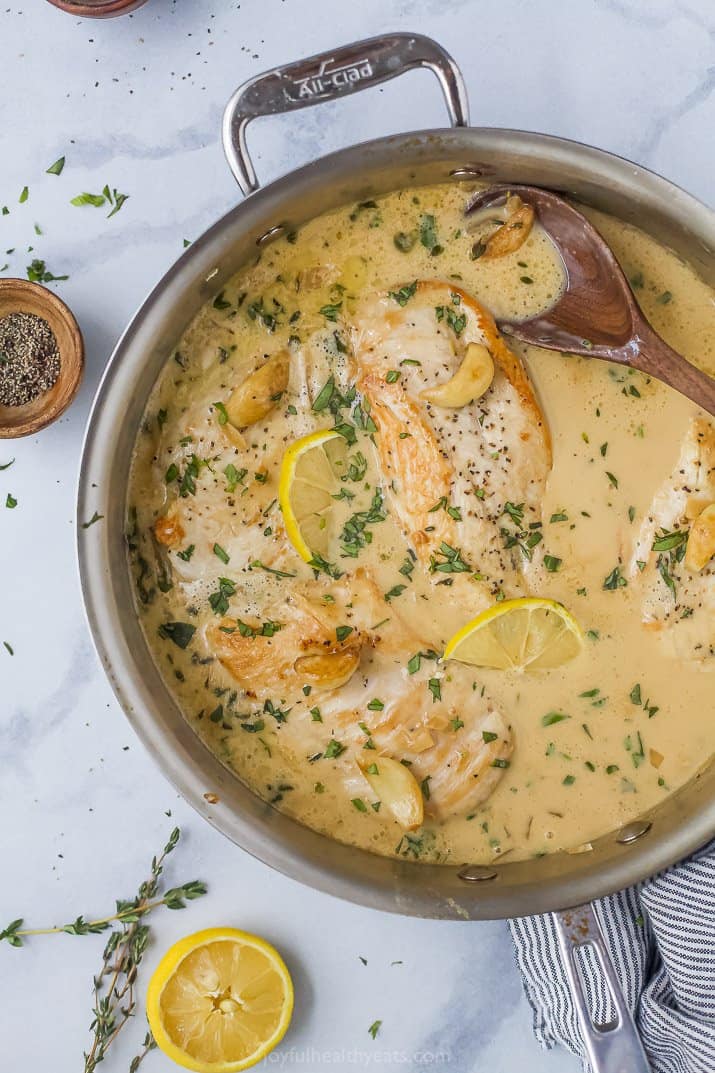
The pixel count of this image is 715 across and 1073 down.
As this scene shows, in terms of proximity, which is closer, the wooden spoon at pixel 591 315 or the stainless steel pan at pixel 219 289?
the stainless steel pan at pixel 219 289

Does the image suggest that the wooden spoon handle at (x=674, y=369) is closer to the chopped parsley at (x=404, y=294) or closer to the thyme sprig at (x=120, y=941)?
the chopped parsley at (x=404, y=294)

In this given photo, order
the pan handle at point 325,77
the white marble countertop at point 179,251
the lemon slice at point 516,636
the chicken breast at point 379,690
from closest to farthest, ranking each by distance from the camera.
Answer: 1. the pan handle at point 325,77
2. the lemon slice at point 516,636
3. the chicken breast at point 379,690
4. the white marble countertop at point 179,251

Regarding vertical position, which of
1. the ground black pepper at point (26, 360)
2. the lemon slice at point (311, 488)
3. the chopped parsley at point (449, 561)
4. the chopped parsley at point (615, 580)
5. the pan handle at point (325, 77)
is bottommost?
the chopped parsley at point (615, 580)

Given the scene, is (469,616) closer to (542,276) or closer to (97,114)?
(542,276)

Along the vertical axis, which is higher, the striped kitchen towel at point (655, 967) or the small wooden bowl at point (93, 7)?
the small wooden bowl at point (93, 7)

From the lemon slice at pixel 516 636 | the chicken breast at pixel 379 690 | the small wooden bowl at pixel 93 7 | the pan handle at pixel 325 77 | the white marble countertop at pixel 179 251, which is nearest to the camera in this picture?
the pan handle at pixel 325 77

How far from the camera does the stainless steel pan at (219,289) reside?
2039 mm

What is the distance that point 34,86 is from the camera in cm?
248

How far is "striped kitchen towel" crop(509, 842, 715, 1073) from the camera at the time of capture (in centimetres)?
226

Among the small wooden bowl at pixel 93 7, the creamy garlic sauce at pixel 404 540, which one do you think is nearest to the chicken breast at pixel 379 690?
the creamy garlic sauce at pixel 404 540

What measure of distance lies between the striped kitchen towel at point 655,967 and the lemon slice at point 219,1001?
24.7 inches

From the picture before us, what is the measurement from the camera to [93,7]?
7.68ft

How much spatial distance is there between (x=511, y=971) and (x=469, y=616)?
3.22 feet

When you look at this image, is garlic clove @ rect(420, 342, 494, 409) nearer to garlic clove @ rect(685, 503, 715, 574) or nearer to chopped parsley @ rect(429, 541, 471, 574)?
chopped parsley @ rect(429, 541, 471, 574)
